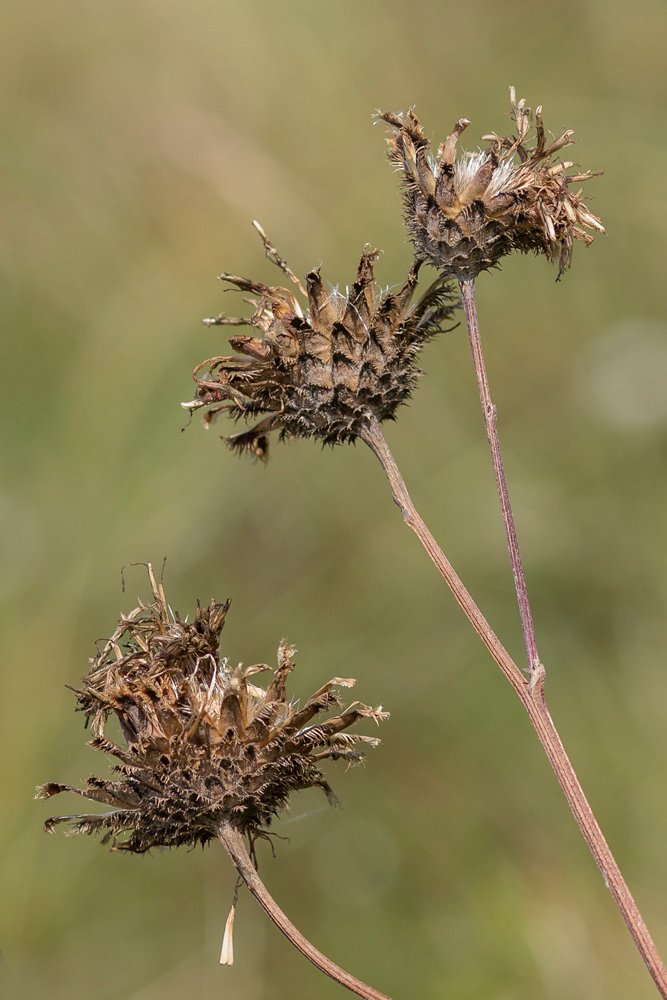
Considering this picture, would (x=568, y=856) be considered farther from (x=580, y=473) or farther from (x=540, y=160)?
(x=540, y=160)

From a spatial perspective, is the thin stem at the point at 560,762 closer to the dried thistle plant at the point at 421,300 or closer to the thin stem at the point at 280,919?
the dried thistle plant at the point at 421,300

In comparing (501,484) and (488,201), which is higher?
(488,201)

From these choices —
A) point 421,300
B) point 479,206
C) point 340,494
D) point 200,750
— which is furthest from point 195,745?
point 340,494

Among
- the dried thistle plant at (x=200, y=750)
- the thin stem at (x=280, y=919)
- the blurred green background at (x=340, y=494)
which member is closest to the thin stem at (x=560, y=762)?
the dried thistle plant at (x=200, y=750)

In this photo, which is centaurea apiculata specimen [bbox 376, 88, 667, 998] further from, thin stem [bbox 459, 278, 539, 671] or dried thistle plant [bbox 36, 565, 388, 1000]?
dried thistle plant [bbox 36, 565, 388, 1000]

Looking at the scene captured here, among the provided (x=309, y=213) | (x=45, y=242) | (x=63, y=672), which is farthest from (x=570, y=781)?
(x=45, y=242)

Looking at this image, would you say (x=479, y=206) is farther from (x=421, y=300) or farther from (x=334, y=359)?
(x=334, y=359)
